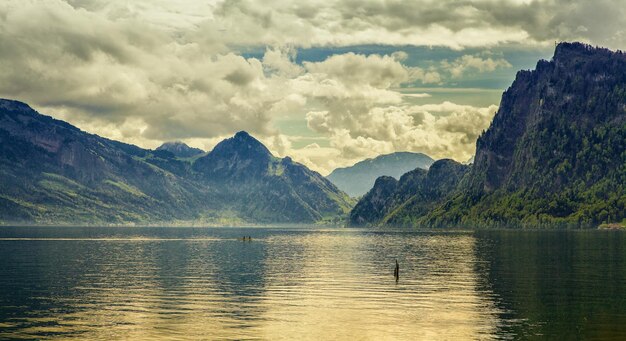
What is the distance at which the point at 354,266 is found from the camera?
14838 centimetres

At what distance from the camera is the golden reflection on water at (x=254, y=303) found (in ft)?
221

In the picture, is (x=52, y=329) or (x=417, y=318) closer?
(x=52, y=329)

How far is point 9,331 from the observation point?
66.2 m

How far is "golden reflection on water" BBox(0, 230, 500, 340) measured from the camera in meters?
67.5

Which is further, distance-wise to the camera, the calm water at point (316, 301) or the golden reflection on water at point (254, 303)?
the calm water at point (316, 301)

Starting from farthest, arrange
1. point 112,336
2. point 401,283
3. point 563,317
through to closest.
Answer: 1. point 401,283
2. point 563,317
3. point 112,336

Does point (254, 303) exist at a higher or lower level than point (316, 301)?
lower

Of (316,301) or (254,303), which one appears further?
(316,301)

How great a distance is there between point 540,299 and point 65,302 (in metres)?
Result: 64.2

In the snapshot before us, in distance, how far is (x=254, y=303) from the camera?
8831 cm

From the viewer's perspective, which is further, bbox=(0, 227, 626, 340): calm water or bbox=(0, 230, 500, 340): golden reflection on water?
bbox=(0, 227, 626, 340): calm water

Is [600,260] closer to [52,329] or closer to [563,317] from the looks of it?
[563,317]

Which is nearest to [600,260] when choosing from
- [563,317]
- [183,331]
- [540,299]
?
[540,299]

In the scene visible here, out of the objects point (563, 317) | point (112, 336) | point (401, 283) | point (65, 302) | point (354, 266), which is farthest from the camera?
point (354, 266)
